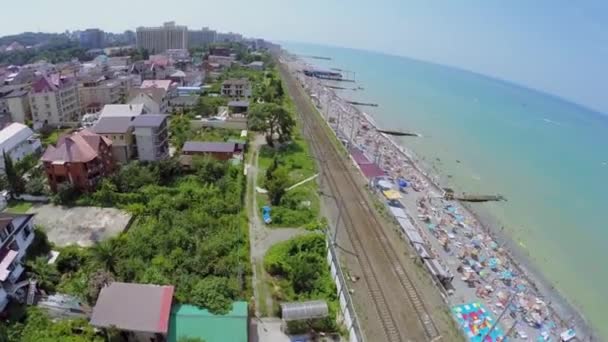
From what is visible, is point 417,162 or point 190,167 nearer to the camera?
point 190,167

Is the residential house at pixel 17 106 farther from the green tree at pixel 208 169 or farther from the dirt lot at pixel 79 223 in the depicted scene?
the green tree at pixel 208 169

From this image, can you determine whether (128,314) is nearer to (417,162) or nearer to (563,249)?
(563,249)

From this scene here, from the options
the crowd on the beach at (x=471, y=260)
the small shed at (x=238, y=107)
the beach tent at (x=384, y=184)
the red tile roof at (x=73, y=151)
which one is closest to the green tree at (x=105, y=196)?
the red tile roof at (x=73, y=151)

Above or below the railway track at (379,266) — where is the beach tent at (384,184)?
above

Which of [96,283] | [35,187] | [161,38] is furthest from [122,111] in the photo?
[161,38]

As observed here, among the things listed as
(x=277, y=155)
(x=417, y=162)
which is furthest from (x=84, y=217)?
(x=417, y=162)
